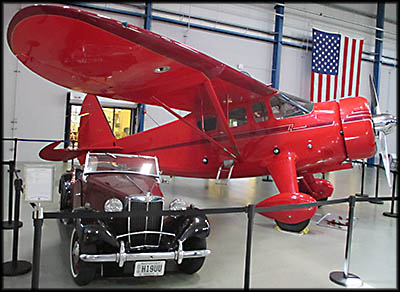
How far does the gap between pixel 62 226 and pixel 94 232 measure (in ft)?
7.83

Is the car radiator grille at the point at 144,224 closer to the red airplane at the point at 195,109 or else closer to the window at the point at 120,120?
the red airplane at the point at 195,109

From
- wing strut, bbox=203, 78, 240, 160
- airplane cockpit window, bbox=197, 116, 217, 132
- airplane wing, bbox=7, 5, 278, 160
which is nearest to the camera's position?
airplane wing, bbox=7, 5, 278, 160

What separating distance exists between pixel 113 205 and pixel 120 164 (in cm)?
110

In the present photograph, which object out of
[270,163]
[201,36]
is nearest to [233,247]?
[270,163]

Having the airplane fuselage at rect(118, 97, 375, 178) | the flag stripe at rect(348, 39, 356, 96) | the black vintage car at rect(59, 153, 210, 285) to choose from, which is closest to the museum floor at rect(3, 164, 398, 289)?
the black vintage car at rect(59, 153, 210, 285)

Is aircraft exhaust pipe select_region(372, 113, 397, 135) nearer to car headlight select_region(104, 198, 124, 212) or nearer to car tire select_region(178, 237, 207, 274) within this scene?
car tire select_region(178, 237, 207, 274)

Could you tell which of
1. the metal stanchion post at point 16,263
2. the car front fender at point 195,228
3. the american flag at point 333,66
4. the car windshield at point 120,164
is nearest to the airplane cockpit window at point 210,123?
the car windshield at point 120,164

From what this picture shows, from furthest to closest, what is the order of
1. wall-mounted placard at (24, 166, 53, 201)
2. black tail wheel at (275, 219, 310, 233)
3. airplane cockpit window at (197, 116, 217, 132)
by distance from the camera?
airplane cockpit window at (197, 116, 217, 132), black tail wheel at (275, 219, 310, 233), wall-mounted placard at (24, 166, 53, 201)

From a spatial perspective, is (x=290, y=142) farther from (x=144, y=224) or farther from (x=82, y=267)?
(x=82, y=267)

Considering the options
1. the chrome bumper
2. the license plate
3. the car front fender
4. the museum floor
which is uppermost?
the car front fender

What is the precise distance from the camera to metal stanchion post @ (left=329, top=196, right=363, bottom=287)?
11.6 feet

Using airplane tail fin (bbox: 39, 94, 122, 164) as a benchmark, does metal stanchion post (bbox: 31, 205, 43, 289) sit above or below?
below

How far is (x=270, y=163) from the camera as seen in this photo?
5.82m

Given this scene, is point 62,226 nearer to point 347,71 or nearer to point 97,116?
point 97,116
